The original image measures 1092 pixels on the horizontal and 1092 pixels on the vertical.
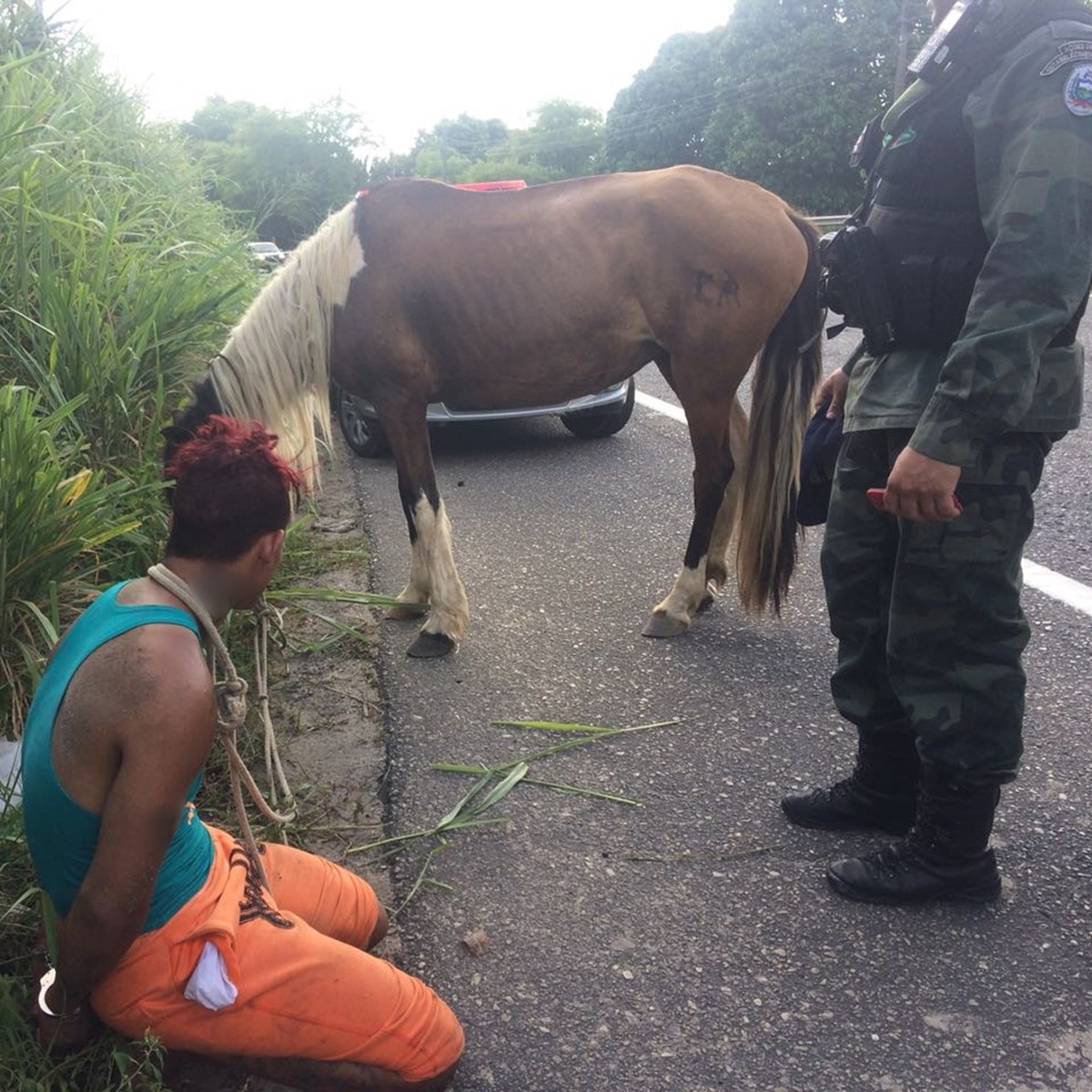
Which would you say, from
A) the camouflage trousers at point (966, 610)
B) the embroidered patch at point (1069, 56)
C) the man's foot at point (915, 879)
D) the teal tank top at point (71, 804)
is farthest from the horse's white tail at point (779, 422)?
the teal tank top at point (71, 804)

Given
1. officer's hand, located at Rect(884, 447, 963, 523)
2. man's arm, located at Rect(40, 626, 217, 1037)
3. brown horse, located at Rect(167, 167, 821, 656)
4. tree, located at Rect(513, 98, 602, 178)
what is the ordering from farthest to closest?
tree, located at Rect(513, 98, 602, 178), brown horse, located at Rect(167, 167, 821, 656), officer's hand, located at Rect(884, 447, 963, 523), man's arm, located at Rect(40, 626, 217, 1037)

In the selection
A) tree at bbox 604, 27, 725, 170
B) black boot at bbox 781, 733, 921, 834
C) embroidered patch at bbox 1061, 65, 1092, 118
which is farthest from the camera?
tree at bbox 604, 27, 725, 170

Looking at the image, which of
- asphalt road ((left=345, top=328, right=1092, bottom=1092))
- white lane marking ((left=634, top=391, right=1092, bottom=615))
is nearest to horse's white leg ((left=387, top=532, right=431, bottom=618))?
asphalt road ((left=345, top=328, right=1092, bottom=1092))

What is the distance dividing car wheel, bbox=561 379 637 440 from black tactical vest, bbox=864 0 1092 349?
4572 millimetres

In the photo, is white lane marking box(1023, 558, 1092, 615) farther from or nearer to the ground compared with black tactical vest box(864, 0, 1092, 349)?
nearer to the ground

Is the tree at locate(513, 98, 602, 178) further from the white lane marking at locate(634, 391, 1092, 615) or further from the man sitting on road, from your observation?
the man sitting on road

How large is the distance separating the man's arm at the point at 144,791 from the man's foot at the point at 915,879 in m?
1.54

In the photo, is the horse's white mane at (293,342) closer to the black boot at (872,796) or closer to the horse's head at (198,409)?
the horse's head at (198,409)

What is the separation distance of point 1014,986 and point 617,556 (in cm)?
293

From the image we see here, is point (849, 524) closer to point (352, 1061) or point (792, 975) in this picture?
point (792, 975)

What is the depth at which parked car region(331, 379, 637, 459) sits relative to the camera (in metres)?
6.61

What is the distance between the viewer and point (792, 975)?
2.16 m

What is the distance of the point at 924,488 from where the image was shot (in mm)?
2098

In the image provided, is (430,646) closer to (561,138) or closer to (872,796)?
(872,796)
